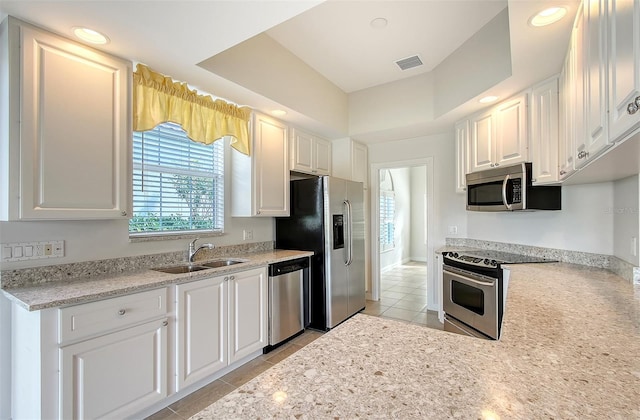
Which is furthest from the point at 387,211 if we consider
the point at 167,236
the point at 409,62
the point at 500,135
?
the point at 167,236

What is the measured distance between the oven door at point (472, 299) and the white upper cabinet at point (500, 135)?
1.10 meters

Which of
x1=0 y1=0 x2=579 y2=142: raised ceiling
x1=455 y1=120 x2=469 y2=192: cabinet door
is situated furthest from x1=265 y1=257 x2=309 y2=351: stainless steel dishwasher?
x1=455 y1=120 x2=469 y2=192: cabinet door

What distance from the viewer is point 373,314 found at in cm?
382

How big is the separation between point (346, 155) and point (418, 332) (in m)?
3.33

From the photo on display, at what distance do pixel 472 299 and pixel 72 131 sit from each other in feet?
10.6

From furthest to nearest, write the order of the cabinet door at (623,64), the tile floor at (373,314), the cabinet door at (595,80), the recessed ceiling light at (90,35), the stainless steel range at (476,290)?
the stainless steel range at (476,290) < the tile floor at (373,314) < the recessed ceiling light at (90,35) < the cabinet door at (595,80) < the cabinet door at (623,64)

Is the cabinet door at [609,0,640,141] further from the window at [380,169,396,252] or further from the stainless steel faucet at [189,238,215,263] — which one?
the window at [380,169,396,252]

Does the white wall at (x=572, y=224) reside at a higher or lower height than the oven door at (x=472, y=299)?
higher

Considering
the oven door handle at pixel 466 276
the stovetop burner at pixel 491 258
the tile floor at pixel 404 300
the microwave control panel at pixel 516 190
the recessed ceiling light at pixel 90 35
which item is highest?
the recessed ceiling light at pixel 90 35

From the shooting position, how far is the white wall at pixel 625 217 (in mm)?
1813

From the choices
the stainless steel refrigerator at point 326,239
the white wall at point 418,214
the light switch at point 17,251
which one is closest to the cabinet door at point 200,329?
the light switch at point 17,251

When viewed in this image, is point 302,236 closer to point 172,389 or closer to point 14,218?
point 172,389

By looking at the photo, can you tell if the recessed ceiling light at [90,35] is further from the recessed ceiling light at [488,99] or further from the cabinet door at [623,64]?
the recessed ceiling light at [488,99]

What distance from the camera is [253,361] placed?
8.66 feet
